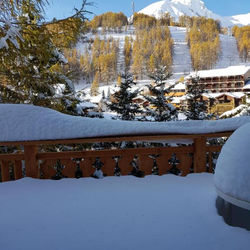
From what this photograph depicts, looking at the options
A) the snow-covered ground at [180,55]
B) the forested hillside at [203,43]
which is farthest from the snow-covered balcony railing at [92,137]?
the snow-covered ground at [180,55]

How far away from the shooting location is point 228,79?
164 ft

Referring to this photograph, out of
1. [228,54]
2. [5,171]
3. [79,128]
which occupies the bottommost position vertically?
[5,171]

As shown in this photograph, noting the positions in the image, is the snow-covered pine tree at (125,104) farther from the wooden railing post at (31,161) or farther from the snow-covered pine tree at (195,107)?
the wooden railing post at (31,161)

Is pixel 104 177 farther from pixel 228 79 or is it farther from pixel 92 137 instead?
pixel 228 79

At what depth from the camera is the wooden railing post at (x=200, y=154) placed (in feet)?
11.0

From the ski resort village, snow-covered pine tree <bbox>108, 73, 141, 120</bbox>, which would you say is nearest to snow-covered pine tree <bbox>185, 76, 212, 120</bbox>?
snow-covered pine tree <bbox>108, 73, 141, 120</bbox>

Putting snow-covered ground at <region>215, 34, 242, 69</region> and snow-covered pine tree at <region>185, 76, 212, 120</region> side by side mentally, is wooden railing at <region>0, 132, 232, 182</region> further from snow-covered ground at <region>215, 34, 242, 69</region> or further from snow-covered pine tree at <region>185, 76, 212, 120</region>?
snow-covered ground at <region>215, 34, 242, 69</region>

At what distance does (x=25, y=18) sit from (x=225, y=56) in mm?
131283

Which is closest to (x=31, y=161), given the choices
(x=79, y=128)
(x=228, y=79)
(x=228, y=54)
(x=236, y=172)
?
(x=79, y=128)

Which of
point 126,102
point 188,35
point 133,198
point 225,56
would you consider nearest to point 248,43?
point 225,56

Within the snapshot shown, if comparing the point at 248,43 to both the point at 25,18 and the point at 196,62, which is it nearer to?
the point at 196,62

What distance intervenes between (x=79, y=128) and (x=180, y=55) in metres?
129

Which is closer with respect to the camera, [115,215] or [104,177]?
[115,215]

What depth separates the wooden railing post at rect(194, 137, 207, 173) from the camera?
11.0 ft
